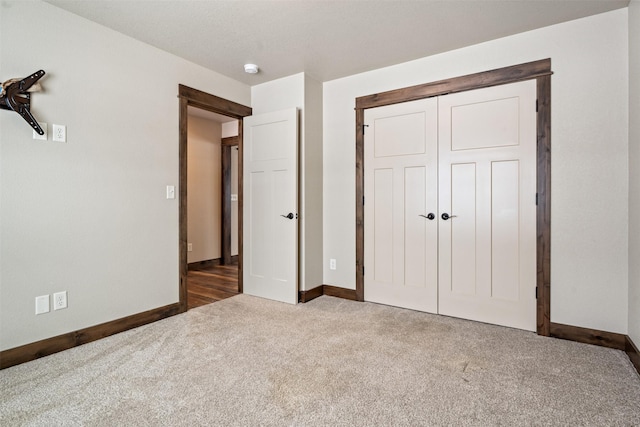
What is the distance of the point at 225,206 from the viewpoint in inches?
230

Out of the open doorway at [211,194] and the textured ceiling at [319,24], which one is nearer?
the textured ceiling at [319,24]

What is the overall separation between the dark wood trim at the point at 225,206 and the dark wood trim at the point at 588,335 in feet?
15.6

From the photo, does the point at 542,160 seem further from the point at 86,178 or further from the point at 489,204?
the point at 86,178

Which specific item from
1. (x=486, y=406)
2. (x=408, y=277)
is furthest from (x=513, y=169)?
(x=486, y=406)

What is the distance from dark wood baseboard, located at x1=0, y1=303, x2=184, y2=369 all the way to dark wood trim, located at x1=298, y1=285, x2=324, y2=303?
1.25 metres

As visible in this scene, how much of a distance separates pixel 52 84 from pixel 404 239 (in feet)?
10.4

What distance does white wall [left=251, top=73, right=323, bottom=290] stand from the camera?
3621mm

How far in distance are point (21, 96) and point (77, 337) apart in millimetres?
1727

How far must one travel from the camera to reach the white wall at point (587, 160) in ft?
7.93

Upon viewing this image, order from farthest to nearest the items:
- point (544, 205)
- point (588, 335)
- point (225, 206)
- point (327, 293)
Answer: point (225, 206)
point (327, 293)
point (544, 205)
point (588, 335)

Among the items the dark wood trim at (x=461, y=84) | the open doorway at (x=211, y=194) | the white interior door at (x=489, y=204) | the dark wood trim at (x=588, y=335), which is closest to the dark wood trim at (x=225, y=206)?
the open doorway at (x=211, y=194)

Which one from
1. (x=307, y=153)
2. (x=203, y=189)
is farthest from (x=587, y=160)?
(x=203, y=189)

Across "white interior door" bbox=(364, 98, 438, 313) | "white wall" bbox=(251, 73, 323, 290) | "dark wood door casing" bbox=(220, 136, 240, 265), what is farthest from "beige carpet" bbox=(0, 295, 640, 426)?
"dark wood door casing" bbox=(220, 136, 240, 265)

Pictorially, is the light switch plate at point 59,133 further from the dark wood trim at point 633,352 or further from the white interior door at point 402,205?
the dark wood trim at point 633,352
